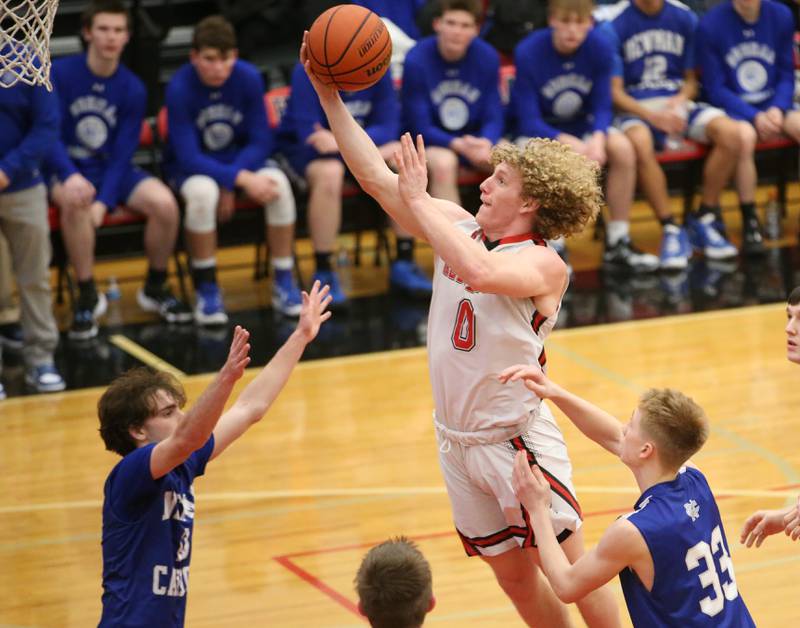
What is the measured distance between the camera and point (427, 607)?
11.2 feet

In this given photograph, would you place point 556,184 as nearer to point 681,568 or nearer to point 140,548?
point 681,568

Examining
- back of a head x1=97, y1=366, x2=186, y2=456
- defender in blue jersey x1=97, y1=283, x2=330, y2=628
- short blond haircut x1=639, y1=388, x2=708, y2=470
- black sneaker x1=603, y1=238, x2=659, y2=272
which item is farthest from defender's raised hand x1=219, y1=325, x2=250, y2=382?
black sneaker x1=603, y1=238, x2=659, y2=272

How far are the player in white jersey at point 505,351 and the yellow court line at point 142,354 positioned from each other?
161 inches

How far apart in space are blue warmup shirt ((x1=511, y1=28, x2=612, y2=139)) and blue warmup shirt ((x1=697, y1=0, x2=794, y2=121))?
3.33 ft

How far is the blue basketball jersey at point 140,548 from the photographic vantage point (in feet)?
13.5

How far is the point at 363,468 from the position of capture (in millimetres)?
6840

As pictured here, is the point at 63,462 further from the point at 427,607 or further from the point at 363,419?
the point at 427,607

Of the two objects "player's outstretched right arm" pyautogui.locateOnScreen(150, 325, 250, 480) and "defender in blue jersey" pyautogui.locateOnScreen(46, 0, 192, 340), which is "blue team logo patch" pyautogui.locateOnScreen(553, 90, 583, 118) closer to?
"defender in blue jersey" pyautogui.locateOnScreen(46, 0, 192, 340)

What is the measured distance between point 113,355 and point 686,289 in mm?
3892

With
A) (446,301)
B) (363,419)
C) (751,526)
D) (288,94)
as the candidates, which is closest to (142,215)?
(288,94)

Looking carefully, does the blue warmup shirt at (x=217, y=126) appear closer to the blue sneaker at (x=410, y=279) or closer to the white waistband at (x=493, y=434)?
the blue sneaker at (x=410, y=279)

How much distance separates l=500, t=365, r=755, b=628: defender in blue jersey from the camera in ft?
12.3

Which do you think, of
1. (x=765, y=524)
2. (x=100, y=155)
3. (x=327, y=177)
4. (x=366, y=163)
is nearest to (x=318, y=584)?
(x=366, y=163)

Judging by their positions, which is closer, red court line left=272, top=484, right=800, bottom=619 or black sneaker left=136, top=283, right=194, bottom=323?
red court line left=272, top=484, right=800, bottom=619
